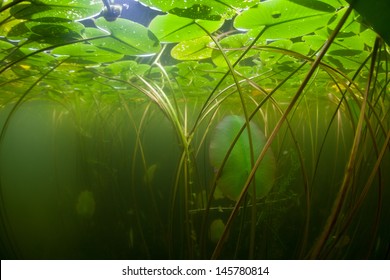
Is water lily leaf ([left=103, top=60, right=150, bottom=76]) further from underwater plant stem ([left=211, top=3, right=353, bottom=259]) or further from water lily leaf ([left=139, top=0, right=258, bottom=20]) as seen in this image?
underwater plant stem ([left=211, top=3, right=353, bottom=259])

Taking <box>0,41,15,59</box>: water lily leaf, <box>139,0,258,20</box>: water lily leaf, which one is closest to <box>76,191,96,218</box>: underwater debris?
<box>0,41,15,59</box>: water lily leaf

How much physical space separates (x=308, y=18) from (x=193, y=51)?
2.14 feet

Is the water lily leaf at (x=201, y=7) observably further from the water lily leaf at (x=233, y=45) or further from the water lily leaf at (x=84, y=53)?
the water lily leaf at (x=84, y=53)

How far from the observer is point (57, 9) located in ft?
3.46

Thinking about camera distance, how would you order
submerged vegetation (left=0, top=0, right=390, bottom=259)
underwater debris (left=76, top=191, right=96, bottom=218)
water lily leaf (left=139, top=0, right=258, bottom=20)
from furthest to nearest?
1. underwater debris (left=76, top=191, right=96, bottom=218)
2. submerged vegetation (left=0, top=0, right=390, bottom=259)
3. water lily leaf (left=139, top=0, right=258, bottom=20)

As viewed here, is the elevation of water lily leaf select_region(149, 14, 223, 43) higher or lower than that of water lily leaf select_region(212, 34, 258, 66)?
higher

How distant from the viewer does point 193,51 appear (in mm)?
1499

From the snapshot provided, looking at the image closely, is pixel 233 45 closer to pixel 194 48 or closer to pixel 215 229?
pixel 194 48

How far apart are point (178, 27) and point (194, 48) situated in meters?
0.30

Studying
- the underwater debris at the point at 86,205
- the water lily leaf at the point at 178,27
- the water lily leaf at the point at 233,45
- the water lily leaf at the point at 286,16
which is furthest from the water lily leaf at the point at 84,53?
the underwater debris at the point at 86,205

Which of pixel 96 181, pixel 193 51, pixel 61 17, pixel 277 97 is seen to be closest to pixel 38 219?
pixel 96 181

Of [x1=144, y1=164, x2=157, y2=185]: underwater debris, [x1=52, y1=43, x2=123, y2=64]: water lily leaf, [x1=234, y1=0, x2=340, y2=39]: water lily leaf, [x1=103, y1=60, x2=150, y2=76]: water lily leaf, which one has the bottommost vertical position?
[x1=144, y1=164, x2=157, y2=185]: underwater debris

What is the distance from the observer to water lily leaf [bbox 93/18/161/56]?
113 cm

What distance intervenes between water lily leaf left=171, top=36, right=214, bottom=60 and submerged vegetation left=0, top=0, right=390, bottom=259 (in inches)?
0.5
